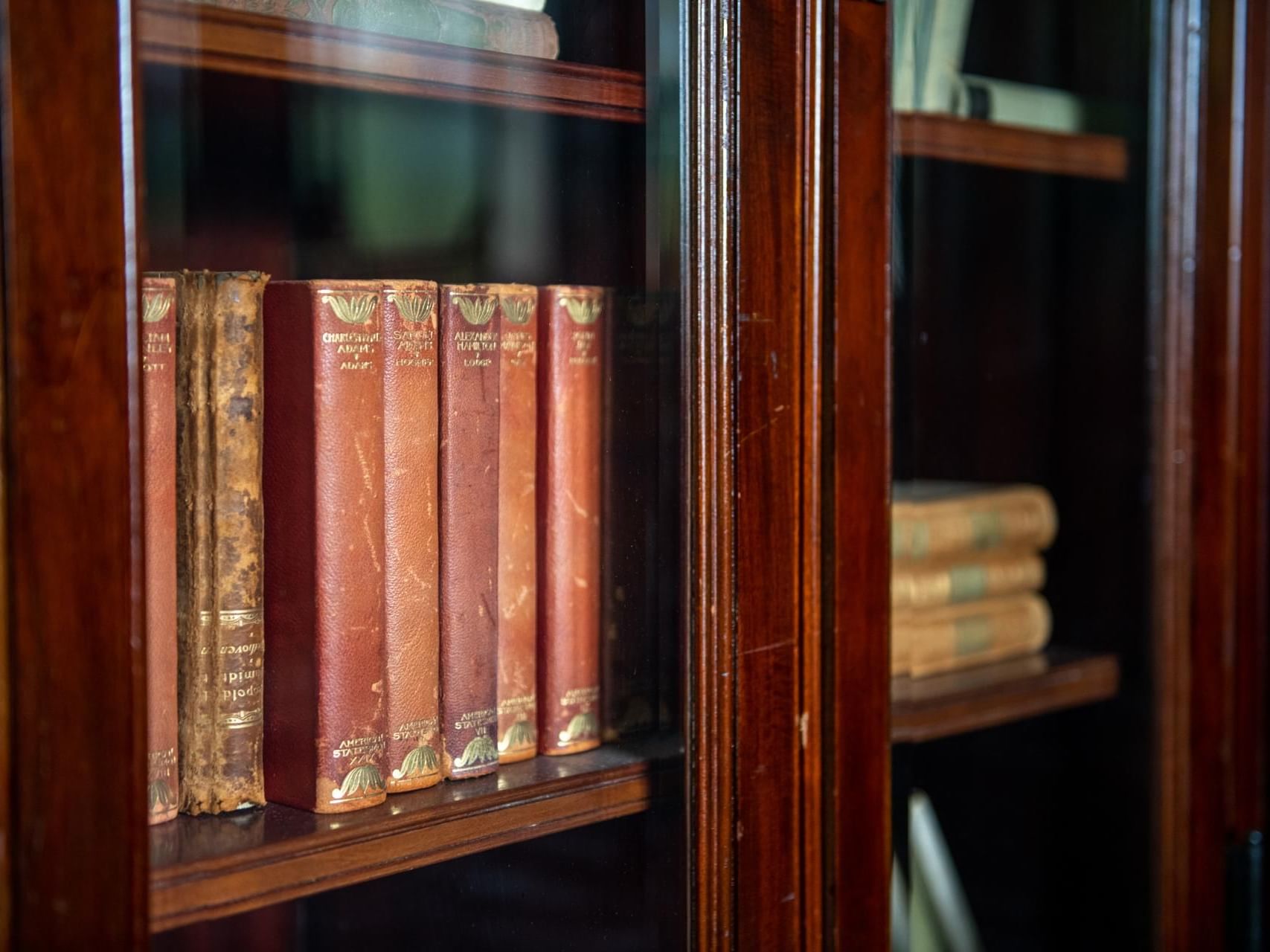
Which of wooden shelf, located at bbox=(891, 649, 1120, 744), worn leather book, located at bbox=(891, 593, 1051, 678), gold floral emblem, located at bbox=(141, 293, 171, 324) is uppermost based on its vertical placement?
gold floral emblem, located at bbox=(141, 293, 171, 324)

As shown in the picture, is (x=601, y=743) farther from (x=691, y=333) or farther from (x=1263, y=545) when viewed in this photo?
(x=1263, y=545)

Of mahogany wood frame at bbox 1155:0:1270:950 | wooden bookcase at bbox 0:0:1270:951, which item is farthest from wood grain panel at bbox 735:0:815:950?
mahogany wood frame at bbox 1155:0:1270:950

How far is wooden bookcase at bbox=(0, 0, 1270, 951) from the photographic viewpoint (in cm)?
42

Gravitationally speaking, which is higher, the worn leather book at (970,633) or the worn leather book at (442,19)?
the worn leather book at (442,19)

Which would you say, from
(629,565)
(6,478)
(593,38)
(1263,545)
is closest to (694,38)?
(593,38)

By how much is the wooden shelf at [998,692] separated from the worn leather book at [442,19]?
0.37 meters

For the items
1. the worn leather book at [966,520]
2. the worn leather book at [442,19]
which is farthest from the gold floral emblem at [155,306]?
the worn leather book at [966,520]

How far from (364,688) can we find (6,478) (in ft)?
0.62

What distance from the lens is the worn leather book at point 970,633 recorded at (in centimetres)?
74

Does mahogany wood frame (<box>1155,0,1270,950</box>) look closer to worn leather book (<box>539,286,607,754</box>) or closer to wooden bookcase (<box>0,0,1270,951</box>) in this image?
wooden bookcase (<box>0,0,1270,951</box>)

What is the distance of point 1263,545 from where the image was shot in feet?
2.91

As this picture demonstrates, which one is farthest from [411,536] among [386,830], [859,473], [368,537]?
[859,473]

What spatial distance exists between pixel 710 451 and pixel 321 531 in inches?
7.1

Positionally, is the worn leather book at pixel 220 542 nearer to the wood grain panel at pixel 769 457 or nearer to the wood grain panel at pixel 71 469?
the wood grain panel at pixel 71 469
